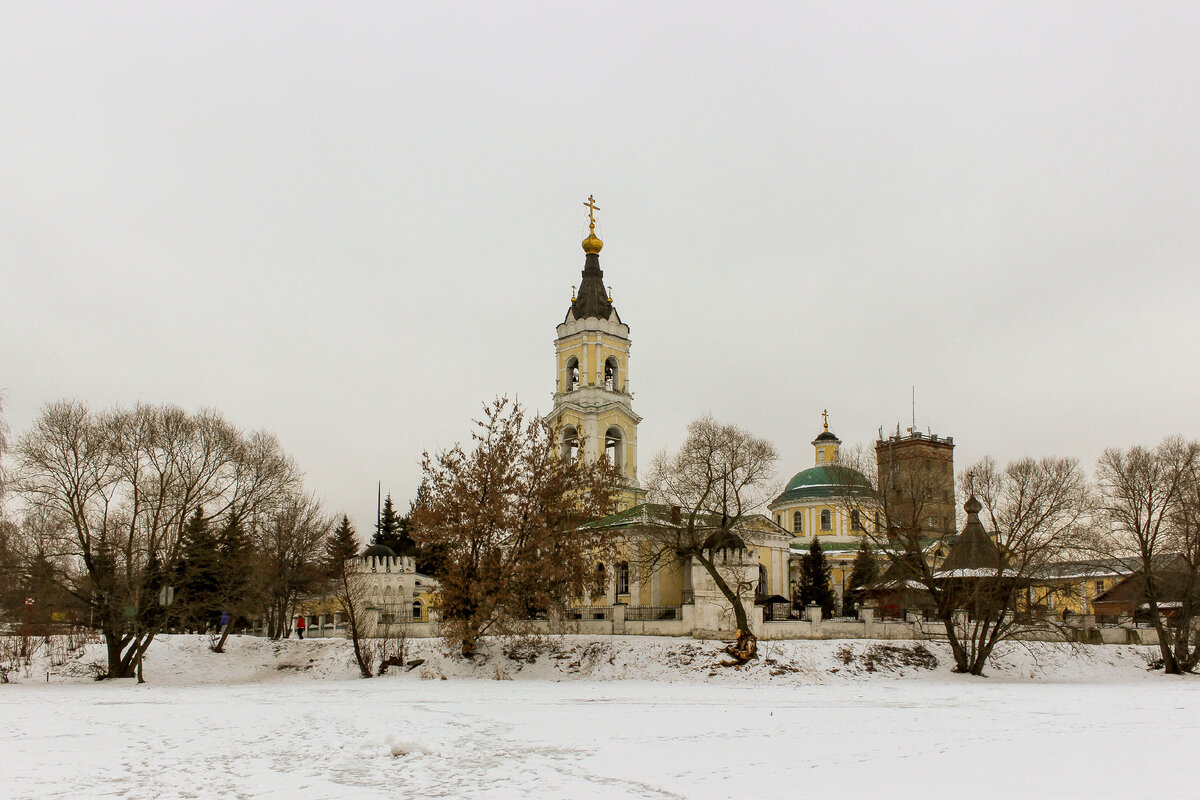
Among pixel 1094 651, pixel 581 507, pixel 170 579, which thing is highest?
pixel 581 507

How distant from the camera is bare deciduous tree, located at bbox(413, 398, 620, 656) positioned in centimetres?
3173

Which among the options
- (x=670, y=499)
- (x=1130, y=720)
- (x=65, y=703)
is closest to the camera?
(x=1130, y=720)

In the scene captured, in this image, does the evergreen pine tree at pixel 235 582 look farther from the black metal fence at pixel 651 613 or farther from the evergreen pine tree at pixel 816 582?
the evergreen pine tree at pixel 816 582

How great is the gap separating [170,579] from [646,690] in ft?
57.4

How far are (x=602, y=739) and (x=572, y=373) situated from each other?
4486 cm

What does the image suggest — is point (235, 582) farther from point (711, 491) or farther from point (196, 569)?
point (711, 491)

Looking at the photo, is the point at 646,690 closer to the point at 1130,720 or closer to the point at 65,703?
the point at 1130,720

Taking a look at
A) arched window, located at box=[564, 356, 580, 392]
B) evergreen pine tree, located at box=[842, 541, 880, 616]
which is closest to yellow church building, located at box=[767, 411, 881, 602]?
evergreen pine tree, located at box=[842, 541, 880, 616]

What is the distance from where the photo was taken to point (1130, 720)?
16641 mm

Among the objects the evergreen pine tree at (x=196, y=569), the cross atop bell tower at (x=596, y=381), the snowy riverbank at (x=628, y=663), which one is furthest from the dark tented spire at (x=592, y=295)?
the evergreen pine tree at (x=196, y=569)

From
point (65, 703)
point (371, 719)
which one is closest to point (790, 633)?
point (371, 719)

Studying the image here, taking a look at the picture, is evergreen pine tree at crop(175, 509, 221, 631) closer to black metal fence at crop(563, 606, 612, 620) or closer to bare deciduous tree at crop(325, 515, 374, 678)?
bare deciduous tree at crop(325, 515, 374, 678)

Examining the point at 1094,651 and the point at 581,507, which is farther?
the point at 1094,651

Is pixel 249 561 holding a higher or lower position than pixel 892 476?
lower
